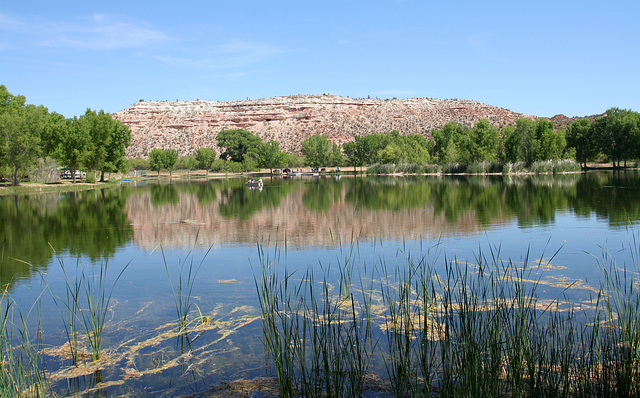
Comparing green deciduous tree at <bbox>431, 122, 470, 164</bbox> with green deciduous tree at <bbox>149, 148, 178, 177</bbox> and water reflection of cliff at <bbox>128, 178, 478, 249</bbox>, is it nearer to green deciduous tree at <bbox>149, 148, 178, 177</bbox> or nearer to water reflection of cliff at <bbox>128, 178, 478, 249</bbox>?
green deciduous tree at <bbox>149, 148, 178, 177</bbox>

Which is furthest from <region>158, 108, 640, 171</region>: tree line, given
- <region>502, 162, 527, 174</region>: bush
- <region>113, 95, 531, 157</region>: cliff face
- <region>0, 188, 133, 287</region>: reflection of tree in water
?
<region>0, 188, 133, 287</region>: reflection of tree in water

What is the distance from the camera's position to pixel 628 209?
19.6 meters

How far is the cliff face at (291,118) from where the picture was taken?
11919 centimetres

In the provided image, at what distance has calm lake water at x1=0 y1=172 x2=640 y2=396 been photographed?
21.3ft

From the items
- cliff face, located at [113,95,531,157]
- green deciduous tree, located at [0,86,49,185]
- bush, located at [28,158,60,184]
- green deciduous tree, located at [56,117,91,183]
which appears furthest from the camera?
cliff face, located at [113,95,531,157]

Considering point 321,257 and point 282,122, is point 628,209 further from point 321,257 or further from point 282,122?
point 282,122

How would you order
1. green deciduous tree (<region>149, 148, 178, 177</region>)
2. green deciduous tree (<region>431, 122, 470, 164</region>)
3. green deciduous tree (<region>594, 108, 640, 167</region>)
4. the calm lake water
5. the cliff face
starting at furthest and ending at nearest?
the cliff face < green deciduous tree (<region>149, 148, 178, 177</region>) < green deciduous tree (<region>431, 122, 470, 164</region>) < green deciduous tree (<region>594, 108, 640, 167</region>) < the calm lake water

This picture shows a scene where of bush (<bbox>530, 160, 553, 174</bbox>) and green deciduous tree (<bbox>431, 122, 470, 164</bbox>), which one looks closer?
bush (<bbox>530, 160, 553, 174</bbox>)

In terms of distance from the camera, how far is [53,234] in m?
17.1

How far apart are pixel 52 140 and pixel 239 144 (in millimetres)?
47202

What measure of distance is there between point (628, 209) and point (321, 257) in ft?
45.9

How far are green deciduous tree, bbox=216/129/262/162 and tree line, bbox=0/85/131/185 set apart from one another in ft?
111

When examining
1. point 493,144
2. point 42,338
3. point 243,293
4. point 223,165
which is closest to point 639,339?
point 243,293

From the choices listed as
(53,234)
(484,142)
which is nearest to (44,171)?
(53,234)
